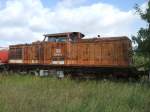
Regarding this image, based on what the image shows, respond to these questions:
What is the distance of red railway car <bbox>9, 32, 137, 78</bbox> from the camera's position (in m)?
20.9

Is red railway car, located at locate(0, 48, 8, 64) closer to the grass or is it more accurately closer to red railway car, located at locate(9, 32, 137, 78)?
red railway car, located at locate(9, 32, 137, 78)

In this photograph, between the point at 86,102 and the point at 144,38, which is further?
the point at 144,38

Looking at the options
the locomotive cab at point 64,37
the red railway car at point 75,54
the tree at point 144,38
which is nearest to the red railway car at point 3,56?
the red railway car at point 75,54

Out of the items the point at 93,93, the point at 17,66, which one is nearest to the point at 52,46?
the point at 17,66

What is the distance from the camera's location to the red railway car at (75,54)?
824 inches

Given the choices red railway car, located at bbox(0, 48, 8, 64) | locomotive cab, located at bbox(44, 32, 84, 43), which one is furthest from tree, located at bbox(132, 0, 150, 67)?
red railway car, located at bbox(0, 48, 8, 64)

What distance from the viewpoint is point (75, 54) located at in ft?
75.4

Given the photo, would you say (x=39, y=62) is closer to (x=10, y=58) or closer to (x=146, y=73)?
(x=10, y=58)

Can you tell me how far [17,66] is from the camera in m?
26.7

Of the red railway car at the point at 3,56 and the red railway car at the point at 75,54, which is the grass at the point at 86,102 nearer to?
the red railway car at the point at 75,54

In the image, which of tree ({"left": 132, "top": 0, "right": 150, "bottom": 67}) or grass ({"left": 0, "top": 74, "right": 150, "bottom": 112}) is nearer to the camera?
grass ({"left": 0, "top": 74, "right": 150, "bottom": 112})

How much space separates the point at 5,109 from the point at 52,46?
1498 cm

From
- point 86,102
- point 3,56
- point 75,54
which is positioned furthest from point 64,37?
point 86,102

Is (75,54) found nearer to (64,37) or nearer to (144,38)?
(64,37)
